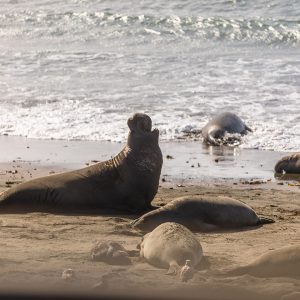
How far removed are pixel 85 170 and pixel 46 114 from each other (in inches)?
250

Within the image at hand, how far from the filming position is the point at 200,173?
430 inches

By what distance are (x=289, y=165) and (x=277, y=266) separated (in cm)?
544

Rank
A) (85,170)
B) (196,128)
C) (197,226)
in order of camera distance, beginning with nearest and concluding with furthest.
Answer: (197,226)
(85,170)
(196,128)

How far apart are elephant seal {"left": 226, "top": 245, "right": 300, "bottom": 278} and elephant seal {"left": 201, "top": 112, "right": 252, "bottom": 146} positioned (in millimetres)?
7404

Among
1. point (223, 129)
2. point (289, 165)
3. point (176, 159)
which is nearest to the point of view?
point (289, 165)

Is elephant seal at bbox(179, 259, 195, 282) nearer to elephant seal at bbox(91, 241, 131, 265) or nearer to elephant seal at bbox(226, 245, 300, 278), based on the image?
elephant seal at bbox(226, 245, 300, 278)

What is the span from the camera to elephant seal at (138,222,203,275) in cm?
601

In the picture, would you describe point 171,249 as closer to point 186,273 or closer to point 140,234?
point 186,273

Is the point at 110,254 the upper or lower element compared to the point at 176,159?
lower

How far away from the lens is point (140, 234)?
738 cm

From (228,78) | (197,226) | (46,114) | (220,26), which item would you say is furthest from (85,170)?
(220,26)

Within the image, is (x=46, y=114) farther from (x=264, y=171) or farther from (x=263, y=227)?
(x=263, y=227)

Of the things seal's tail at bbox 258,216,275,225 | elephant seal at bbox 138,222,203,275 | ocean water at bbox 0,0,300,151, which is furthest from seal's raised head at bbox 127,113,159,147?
ocean water at bbox 0,0,300,151

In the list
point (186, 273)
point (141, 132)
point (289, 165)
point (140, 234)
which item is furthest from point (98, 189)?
point (186, 273)
